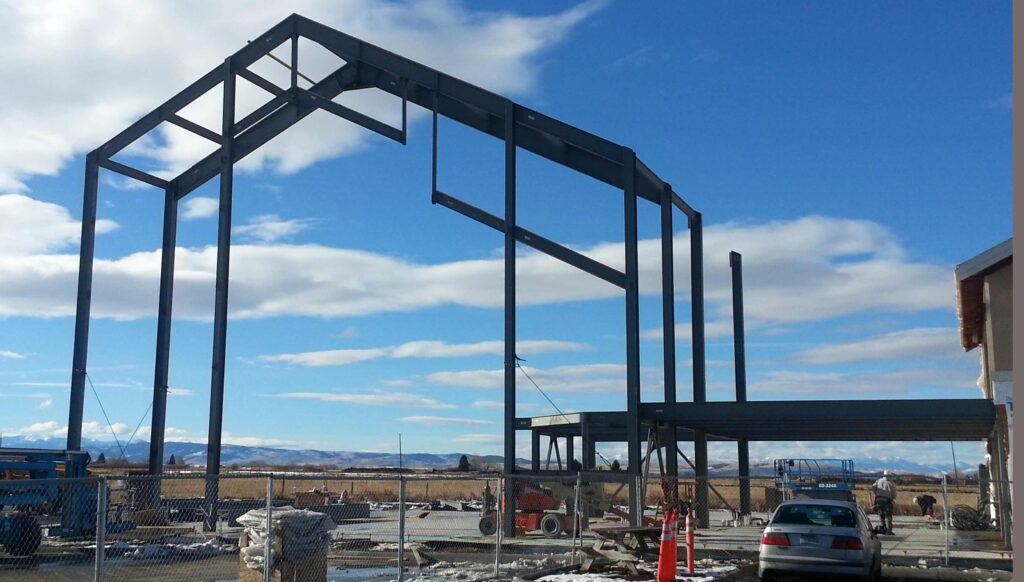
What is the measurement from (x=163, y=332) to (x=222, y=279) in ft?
9.98

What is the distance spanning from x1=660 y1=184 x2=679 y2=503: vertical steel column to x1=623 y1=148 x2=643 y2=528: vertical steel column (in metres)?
2.46

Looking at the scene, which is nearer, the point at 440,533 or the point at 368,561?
the point at 368,561

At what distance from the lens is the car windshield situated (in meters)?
16.3

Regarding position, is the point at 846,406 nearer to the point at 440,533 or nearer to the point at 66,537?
the point at 440,533

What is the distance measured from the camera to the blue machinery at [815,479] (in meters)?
28.7

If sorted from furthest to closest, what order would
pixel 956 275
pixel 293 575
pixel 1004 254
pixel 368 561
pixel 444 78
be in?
1. pixel 444 78
2. pixel 956 275
3. pixel 1004 254
4. pixel 368 561
5. pixel 293 575

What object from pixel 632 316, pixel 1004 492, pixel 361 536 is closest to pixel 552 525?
pixel 361 536

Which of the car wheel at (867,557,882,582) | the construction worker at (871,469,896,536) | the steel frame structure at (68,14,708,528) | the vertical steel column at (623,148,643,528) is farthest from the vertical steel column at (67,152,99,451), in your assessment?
the construction worker at (871,469,896,536)

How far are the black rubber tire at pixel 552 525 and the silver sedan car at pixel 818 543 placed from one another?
1145cm

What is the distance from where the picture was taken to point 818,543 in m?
16.0

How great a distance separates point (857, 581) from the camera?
16000 millimetres

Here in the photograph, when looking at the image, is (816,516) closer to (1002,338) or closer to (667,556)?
(667,556)

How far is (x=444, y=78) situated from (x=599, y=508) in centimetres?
1329

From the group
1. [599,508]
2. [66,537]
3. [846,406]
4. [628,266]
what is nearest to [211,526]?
[66,537]
